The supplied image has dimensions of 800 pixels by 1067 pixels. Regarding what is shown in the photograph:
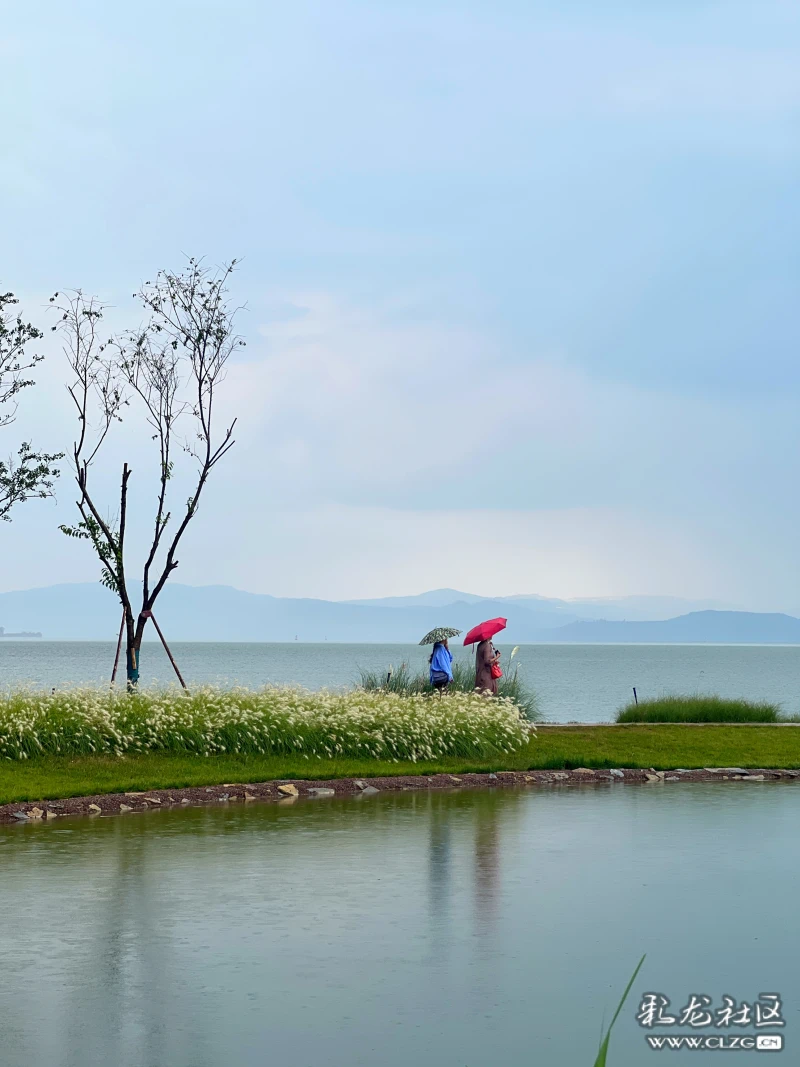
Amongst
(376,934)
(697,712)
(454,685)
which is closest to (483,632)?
(454,685)

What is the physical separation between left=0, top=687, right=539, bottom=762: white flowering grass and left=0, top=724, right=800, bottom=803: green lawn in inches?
11.9

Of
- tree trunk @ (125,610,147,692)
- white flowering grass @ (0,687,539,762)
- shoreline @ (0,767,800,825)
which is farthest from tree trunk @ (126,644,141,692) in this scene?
shoreline @ (0,767,800,825)

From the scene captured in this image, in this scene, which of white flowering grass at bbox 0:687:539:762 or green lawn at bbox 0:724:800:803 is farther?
white flowering grass at bbox 0:687:539:762

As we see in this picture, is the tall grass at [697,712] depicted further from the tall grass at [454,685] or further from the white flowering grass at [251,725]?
the white flowering grass at [251,725]

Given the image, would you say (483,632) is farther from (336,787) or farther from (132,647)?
(336,787)

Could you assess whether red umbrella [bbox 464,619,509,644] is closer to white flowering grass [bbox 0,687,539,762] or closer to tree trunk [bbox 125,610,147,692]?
white flowering grass [bbox 0,687,539,762]

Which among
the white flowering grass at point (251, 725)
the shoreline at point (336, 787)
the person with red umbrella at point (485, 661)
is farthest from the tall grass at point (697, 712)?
the shoreline at point (336, 787)

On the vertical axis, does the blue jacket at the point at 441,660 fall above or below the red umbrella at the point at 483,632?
below

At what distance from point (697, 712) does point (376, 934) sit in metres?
20.3

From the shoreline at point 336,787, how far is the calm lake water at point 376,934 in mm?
712

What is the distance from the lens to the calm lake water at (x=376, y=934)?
266 inches

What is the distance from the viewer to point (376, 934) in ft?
29.7

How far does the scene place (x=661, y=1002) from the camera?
748cm

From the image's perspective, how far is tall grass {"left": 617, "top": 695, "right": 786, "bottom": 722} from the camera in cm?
2811
